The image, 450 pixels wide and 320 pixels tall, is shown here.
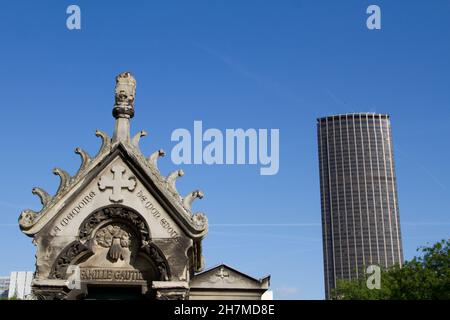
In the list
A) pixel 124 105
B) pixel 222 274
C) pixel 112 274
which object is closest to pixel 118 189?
pixel 112 274

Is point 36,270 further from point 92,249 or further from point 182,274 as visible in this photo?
point 182,274

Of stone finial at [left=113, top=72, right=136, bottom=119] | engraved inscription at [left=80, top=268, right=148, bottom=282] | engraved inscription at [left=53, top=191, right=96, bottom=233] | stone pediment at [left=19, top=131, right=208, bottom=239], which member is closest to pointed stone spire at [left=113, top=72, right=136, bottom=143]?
stone finial at [left=113, top=72, right=136, bottom=119]

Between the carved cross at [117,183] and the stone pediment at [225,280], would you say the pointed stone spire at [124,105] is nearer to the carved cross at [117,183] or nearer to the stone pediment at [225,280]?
the carved cross at [117,183]

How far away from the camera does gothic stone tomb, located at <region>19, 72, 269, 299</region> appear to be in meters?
15.8

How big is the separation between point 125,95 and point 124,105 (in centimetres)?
30

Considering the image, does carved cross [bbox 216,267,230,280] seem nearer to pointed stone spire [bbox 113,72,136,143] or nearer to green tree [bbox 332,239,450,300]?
pointed stone spire [bbox 113,72,136,143]

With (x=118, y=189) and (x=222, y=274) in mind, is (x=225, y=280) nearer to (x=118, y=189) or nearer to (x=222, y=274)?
(x=222, y=274)

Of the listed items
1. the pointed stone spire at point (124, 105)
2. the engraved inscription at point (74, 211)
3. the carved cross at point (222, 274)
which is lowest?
the carved cross at point (222, 274)

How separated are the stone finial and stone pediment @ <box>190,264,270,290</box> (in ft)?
16.7

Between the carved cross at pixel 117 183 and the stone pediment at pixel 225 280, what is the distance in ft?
10.8

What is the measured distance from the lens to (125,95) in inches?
687

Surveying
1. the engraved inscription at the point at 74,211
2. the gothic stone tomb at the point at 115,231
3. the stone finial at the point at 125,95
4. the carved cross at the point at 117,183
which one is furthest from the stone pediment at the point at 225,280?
the stone finial at the point at 125,95

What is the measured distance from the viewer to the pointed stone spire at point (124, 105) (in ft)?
56.0
